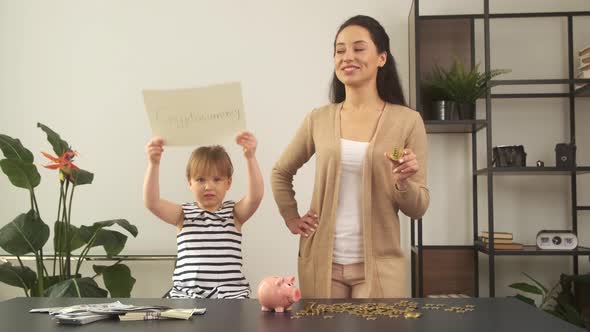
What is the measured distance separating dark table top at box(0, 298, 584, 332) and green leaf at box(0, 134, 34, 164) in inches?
67.7

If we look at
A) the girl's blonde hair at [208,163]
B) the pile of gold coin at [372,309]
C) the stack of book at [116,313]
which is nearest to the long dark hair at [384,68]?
the girl's blonde hair at [208,163]

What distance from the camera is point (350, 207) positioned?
1.70 metres

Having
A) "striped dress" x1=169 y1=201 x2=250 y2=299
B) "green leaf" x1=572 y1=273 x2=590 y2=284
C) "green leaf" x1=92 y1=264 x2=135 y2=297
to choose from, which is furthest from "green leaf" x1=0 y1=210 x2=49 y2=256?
"green leaf" x1=572 y1=273 x2=590 y2=284

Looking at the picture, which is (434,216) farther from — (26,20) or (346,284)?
(26,20)

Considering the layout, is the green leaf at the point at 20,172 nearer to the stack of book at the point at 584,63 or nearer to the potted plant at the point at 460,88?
the potted plant at the point at 460,88

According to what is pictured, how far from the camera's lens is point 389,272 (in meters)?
1.64

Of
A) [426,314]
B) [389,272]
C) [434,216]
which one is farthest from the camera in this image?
[434,216]

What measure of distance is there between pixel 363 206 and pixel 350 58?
0.42m

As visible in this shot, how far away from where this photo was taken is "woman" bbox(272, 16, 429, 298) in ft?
5.41

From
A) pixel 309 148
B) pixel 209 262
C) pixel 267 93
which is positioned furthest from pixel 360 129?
pixel 267 93

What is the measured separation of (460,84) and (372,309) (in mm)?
1983

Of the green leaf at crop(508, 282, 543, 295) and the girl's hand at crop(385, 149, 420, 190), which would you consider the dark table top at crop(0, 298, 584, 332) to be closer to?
the girl's hand at crop(385, 149, 420, 190)

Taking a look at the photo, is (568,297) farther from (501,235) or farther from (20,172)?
(20,172)

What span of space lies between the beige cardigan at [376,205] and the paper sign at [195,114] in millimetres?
291
